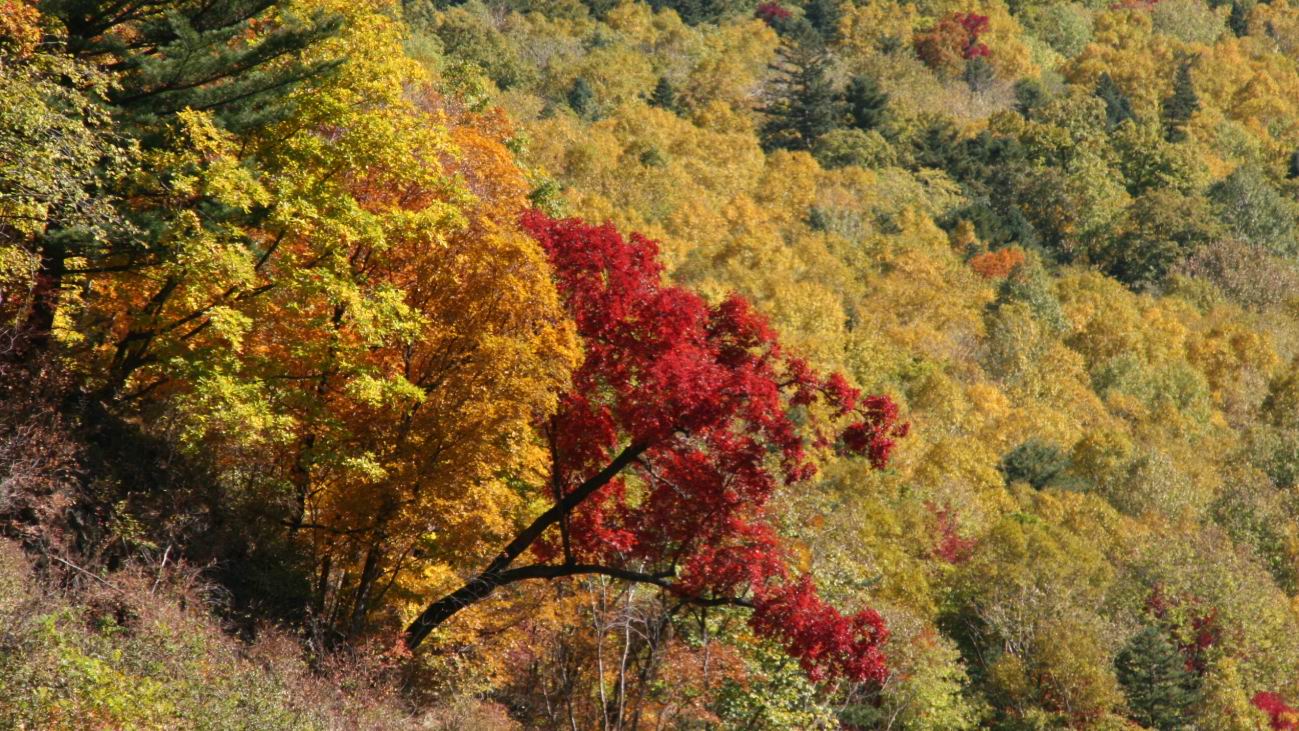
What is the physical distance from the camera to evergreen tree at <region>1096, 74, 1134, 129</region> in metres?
105

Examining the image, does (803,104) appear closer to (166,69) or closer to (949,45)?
(949,45)

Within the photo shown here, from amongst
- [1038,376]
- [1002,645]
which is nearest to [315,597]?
[1002,645]

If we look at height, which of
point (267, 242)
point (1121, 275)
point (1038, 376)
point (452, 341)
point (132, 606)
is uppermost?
point (267, 242)

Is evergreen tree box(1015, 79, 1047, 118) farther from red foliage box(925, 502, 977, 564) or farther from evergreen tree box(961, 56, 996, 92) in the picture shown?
red foliage box(925, 502, 977, 564)

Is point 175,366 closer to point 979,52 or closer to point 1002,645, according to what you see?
point 1002,645

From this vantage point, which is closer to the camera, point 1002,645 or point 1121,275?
point 1002,645

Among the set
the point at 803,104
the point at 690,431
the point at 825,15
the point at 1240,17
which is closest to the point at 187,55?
the point at 690,431

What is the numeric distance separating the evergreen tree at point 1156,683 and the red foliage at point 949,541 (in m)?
6.44

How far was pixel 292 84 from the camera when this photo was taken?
1385cm

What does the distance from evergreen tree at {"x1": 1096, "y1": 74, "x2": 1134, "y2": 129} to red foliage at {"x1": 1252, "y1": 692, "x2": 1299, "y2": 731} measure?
76.2 m

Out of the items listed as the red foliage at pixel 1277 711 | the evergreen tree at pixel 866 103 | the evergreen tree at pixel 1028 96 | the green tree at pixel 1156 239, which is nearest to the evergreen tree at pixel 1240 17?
the evergreen tree at pixel 1028 96

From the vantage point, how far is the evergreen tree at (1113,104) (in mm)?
105438

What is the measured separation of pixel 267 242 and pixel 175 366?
2.21 meters

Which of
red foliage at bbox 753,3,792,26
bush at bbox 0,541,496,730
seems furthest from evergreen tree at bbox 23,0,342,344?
red foliage at bbox 753,3,792,26
